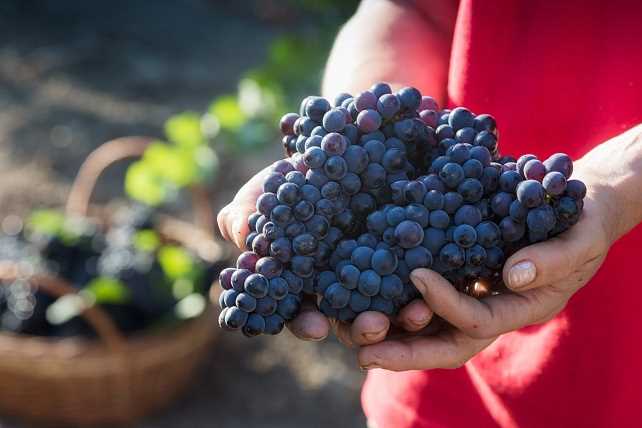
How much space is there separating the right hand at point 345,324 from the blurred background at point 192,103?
195cm

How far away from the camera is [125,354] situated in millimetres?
2650

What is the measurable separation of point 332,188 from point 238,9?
5.53 m

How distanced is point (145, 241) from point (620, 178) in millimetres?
2207

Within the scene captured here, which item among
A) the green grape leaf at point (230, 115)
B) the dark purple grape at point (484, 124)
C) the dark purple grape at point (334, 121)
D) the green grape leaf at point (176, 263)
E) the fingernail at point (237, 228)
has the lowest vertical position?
the green grape leaf at point (176, 263)

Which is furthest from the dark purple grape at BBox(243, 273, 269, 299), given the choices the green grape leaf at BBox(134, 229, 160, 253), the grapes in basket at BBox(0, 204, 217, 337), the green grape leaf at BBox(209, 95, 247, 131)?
the green grape leaf at BBox(209, 95, 247, 131)

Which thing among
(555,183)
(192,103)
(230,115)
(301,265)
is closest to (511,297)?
(555,183)

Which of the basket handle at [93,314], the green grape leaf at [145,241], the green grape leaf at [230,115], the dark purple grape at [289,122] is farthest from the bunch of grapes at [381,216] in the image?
the green grape leaf at [230,115]

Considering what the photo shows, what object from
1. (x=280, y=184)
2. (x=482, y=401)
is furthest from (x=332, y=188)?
(x=482, y=401)

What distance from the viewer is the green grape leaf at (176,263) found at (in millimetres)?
2875

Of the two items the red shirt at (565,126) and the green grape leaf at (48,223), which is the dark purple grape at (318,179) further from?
the green grape leaf at (48,223)

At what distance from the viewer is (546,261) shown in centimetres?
97

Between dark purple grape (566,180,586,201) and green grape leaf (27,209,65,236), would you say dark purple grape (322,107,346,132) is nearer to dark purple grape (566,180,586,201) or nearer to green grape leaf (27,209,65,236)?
dark purple grape (566,180,586,201)

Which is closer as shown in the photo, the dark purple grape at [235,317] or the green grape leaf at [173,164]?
the dark purple grape at [235,317]

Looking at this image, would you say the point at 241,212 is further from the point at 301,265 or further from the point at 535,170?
the point at 535,170
